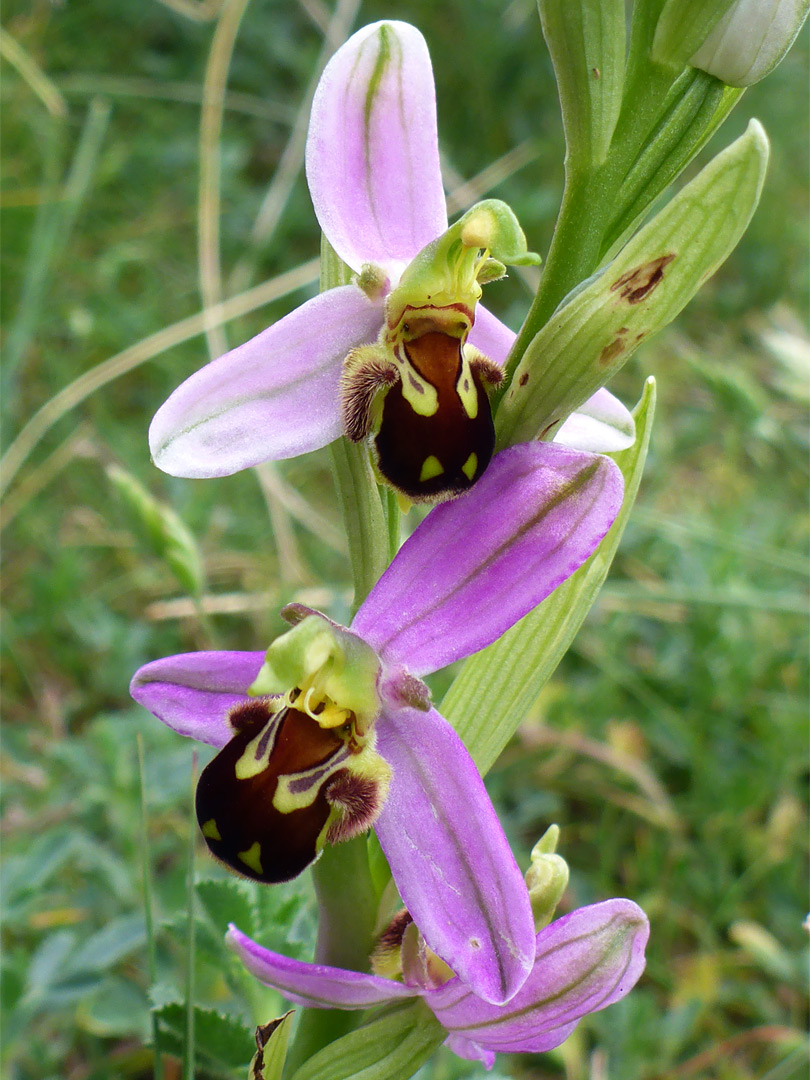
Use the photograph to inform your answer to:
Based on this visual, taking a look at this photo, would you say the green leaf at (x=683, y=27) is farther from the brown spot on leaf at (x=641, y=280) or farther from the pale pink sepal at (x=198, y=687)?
the pale pink sepal at (x=198, y=687)

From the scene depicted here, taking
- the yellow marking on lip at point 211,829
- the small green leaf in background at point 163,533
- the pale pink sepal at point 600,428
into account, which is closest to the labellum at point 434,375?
the pale pink sepal at point 600,428

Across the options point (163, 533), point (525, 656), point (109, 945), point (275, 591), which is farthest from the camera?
point (275, 591)

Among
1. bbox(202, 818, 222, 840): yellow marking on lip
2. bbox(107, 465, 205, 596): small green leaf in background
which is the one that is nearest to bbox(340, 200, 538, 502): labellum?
bbox(202, 818, 222, 840): yellow marking on lip

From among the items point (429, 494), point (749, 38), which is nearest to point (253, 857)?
point (429, 494)

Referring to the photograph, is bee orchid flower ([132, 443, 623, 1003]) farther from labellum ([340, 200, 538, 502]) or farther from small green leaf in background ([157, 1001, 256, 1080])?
small green leaf in background ([157, 1001, 256, 1080])

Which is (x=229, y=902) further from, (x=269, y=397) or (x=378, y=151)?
(x=378, y=151)

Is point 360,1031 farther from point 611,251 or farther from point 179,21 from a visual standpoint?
point 179,21


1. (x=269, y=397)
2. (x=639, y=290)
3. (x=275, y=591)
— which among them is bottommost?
(x=275, y=591)
